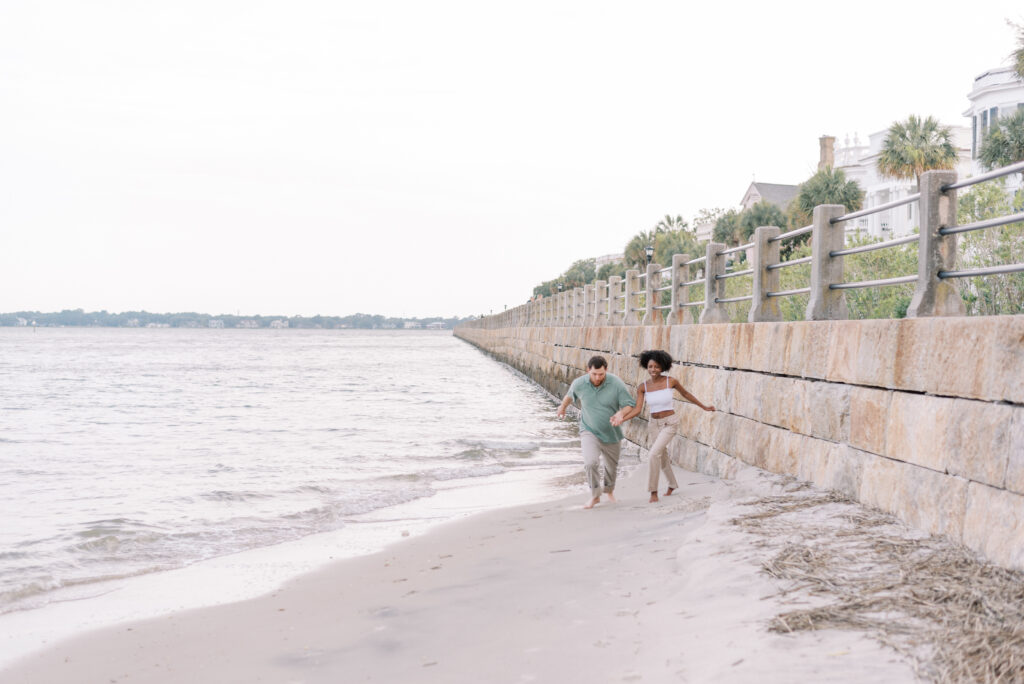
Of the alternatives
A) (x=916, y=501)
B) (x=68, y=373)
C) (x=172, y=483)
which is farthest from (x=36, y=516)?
(x=68, y=373)

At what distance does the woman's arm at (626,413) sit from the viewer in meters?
8.11

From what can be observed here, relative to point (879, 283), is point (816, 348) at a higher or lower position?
lower

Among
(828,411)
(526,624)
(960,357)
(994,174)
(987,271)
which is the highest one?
(994,174)

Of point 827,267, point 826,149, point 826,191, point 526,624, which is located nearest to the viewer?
point 526,624

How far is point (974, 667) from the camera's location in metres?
3.02

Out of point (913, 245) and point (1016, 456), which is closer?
point (1016, 456)

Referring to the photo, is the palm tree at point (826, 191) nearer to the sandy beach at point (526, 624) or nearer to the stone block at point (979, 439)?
the sandy beach at point (526, 624)

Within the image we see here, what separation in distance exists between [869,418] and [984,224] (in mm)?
1580

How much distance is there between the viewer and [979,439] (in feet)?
15.0

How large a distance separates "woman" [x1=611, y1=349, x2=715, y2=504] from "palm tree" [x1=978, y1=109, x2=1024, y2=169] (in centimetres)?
2734

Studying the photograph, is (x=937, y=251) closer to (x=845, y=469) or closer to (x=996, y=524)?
(x=845, y=469)

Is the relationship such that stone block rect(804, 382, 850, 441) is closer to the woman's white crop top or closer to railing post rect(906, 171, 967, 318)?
railing post rect(906, 171, 967, 318)

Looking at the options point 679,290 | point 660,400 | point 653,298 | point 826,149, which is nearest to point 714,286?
point 679,290

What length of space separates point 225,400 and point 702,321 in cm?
2267
